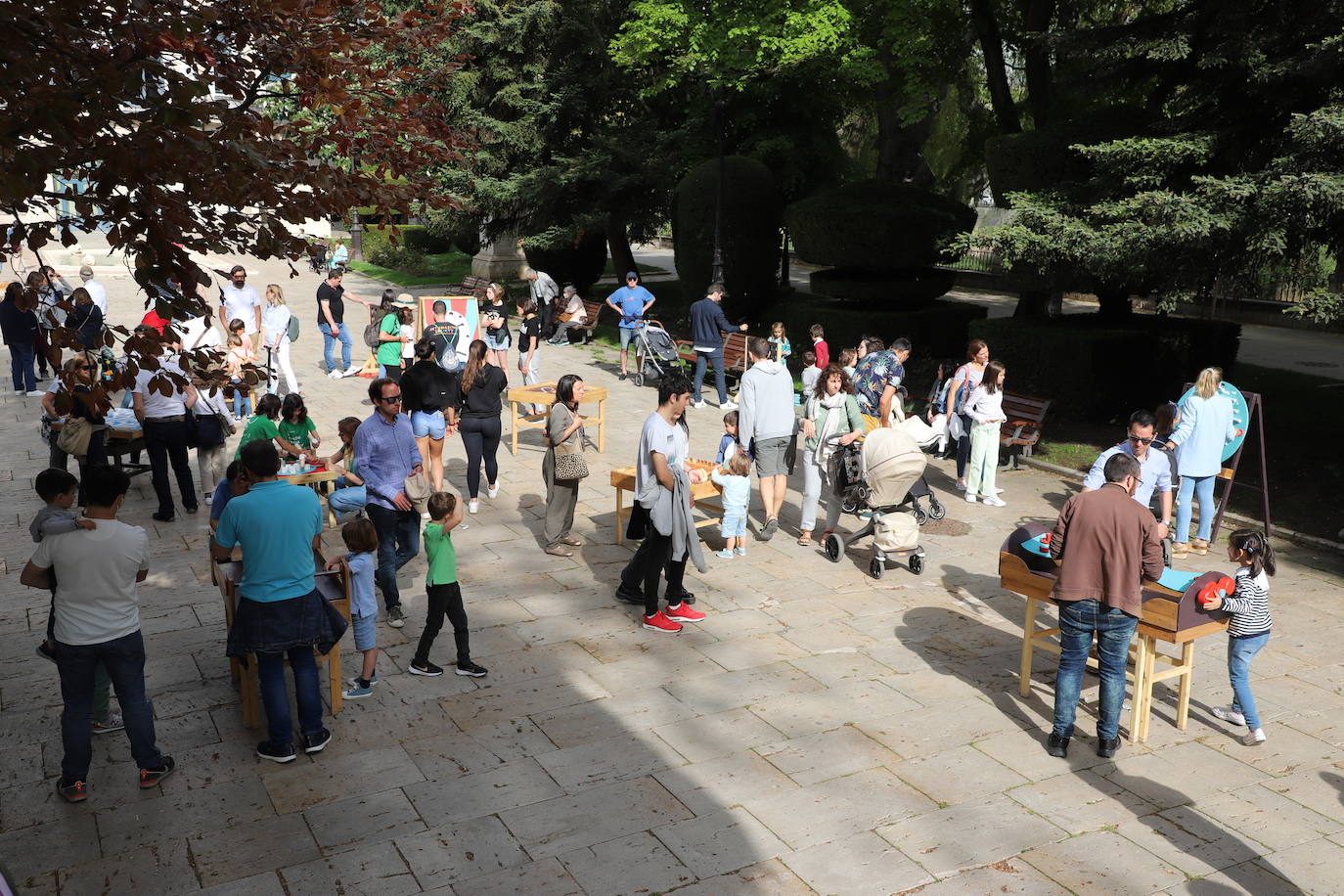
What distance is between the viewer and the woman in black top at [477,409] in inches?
407

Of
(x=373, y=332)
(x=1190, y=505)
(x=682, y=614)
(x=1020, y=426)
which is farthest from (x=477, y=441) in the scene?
(x=1190, y=505)

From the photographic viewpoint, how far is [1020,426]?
1328cm

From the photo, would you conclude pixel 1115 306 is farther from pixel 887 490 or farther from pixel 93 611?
pixel 93 611

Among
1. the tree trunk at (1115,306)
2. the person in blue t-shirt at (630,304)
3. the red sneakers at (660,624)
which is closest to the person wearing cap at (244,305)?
the person in blue t-shirt at (630,304)

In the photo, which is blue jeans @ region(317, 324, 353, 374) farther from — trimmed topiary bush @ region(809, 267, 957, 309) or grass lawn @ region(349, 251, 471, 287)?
grass lawn @ region(349, 251, 471, 287)

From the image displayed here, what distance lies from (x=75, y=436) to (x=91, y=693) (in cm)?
523

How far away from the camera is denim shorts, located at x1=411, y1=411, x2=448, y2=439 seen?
1034cm

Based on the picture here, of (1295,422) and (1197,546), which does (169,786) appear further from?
(1295,422)

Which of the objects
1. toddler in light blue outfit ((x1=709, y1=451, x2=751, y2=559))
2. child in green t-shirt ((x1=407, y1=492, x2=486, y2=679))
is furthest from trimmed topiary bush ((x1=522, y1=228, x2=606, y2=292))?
child in green t-shirt ((x1=407, y1=492, x2=486, y2=679))

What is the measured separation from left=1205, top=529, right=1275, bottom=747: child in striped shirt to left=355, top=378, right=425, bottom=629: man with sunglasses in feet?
17.4

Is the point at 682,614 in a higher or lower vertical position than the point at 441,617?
lower

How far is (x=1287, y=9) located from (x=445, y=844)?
1154cm

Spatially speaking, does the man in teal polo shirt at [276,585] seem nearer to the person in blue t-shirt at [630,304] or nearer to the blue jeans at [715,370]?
the blue jeans at [715,370]

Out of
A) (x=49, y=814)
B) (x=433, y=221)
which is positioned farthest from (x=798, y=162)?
(x=49, y=814)
